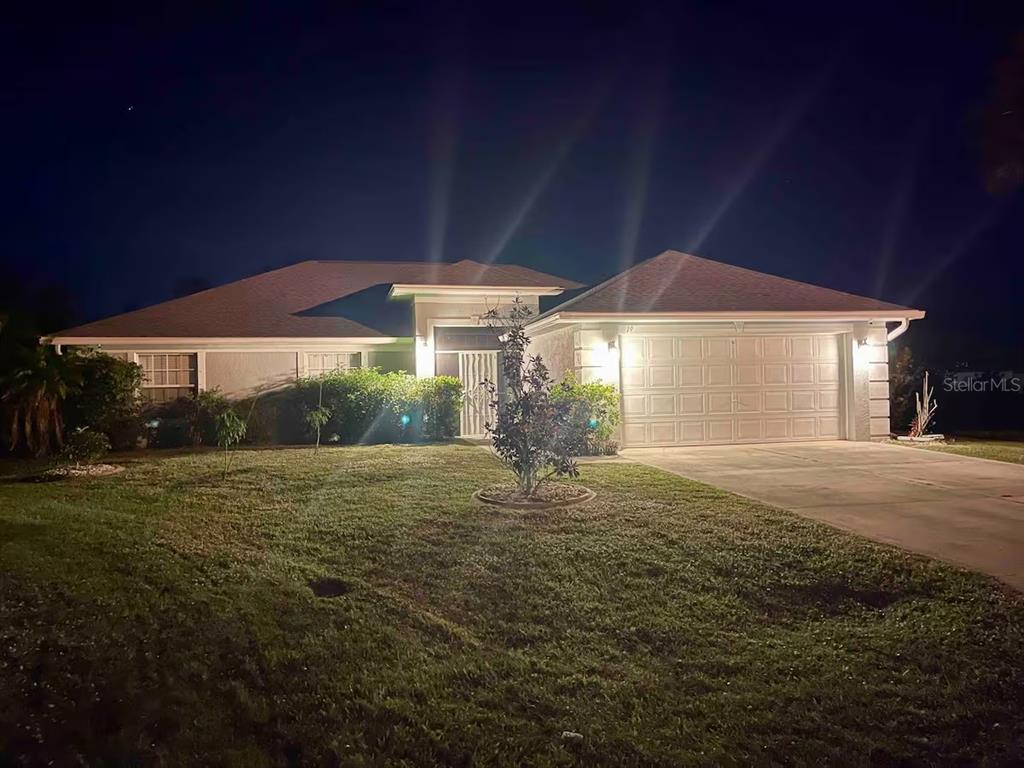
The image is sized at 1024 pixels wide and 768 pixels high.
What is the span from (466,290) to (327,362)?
356 cm

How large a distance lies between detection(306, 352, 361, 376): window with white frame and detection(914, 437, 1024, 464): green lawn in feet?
39.5

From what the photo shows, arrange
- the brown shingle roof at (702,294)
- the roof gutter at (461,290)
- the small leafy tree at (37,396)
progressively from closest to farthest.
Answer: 1. the small leafy tree at (37,396)
2. the brown shingle roof at (702,294)
3. the roof gutter at (461,290)

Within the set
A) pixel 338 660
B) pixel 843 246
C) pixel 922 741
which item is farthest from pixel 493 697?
pixel 843 246

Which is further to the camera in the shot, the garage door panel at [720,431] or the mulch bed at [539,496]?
the garage door panel at [720,431]

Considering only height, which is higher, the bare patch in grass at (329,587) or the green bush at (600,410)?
the green bush at (600,410)

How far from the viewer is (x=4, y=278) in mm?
34281

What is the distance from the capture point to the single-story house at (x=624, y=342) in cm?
1470

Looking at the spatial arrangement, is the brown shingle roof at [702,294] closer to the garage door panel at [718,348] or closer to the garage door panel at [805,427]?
the garage door panel at [718,348]

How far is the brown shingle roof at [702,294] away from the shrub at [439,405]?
272cm

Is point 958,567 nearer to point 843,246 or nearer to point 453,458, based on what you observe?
point 453,458

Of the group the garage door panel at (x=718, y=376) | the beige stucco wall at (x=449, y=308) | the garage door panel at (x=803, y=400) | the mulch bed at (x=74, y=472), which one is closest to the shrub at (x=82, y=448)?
the mulch bed at (x=74, y=472)

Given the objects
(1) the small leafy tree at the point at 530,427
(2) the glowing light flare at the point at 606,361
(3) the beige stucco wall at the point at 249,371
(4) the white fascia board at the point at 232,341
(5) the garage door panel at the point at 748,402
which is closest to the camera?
(1) the small leafy tree at the point at 530,427

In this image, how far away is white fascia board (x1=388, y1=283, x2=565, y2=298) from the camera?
57.2 ft

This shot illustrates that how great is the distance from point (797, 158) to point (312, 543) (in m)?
27.0
